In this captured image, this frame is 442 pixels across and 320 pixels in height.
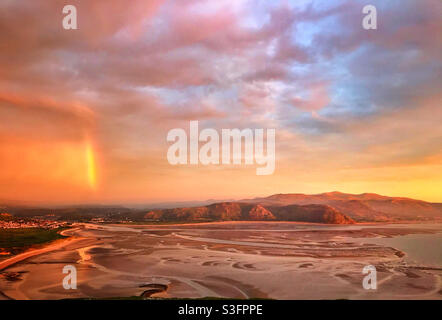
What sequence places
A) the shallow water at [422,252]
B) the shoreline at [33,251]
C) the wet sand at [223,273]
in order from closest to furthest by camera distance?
1. the wet sand at [223,273]
2. the shoreline at [33,251]
3. the shallow water at [422,252]

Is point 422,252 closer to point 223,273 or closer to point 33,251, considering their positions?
point 223,273

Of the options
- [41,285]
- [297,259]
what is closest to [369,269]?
[297,259]

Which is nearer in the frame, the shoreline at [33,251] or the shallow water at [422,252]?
the shoreline at [33,251]

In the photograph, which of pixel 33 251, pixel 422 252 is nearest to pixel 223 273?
pixel 33 251

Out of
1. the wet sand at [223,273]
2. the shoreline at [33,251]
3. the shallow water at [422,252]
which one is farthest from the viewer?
the shallow water at [422,252]

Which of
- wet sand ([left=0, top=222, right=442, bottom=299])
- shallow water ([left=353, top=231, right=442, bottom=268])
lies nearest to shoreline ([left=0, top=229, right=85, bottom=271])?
wet sand ([left=0, top=222, right=442, bottom=299])

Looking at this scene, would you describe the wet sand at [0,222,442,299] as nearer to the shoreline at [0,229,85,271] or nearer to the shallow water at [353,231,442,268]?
the shoreline at [0,229,85,271]

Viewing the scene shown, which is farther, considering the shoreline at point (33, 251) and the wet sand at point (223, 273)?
the shoreline at point (33, 251)

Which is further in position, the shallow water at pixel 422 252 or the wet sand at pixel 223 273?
the shallow water at pixel 422 252

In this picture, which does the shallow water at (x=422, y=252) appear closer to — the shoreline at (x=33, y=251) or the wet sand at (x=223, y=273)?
the wet sand at (x=223, y=273)

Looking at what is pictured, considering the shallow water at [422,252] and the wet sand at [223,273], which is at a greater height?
the wet sand at [223,273]

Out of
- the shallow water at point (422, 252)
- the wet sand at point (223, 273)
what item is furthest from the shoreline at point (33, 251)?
the shallow water at point (422, 252)
